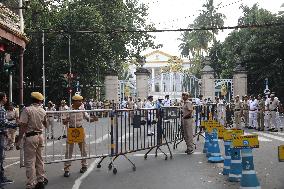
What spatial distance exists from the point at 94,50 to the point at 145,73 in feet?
17.7

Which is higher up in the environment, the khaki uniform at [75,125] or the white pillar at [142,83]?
the white pillar at [142,83]

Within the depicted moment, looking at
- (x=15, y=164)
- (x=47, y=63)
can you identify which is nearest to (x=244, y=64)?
(x=47, y=63)

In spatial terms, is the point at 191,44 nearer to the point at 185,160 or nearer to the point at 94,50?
the point at 94,50

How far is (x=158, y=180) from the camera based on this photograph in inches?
356

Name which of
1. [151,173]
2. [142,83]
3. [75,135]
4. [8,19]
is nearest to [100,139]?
[75,135]

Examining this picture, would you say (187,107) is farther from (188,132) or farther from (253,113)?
(253,113)

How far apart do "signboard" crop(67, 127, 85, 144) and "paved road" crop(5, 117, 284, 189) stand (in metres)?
0.73

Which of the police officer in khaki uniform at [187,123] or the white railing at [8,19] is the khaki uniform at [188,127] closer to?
the police officer in khaki uniform at [187,123]

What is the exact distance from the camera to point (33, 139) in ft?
27.0

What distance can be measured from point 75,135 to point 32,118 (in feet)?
5.77

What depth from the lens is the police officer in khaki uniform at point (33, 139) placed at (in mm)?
8094

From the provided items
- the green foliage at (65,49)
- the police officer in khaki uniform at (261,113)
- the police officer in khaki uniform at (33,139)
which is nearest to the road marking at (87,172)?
the police officer in khaki uniform at (33,139)

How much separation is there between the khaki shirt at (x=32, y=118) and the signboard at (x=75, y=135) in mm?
1505

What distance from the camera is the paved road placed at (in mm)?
8539
